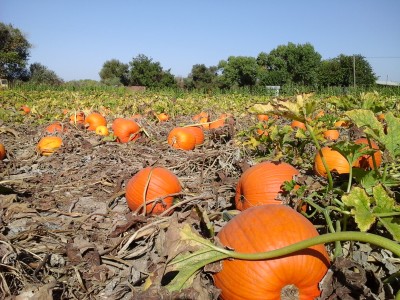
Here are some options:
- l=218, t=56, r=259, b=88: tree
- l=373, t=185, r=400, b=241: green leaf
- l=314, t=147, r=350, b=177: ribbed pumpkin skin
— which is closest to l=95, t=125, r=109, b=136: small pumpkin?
l=314, t=147, r=350, b=177: ribbed pumpkin skin

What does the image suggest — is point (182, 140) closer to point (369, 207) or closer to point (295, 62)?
point (369, 207)

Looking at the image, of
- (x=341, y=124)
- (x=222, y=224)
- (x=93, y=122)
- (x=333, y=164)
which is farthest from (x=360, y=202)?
(x=93, y=122)

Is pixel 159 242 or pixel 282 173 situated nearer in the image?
pixel 159 242

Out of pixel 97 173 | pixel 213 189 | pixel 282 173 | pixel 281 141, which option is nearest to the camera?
pixel 282 173

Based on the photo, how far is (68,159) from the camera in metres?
5.09

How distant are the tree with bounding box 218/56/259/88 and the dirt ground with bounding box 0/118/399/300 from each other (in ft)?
298

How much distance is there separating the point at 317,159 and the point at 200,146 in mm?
2827

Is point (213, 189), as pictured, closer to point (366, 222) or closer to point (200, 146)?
point (366, 222)

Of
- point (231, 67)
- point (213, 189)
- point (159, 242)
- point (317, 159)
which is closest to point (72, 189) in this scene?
point (213, 189)

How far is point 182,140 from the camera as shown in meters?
5.39

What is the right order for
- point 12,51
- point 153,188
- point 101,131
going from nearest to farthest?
point 153,188 → point 101,131 → point 12,51

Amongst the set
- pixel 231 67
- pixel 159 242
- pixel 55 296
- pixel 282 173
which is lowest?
pixel 55 296

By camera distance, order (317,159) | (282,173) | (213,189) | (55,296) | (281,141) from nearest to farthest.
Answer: (55,296) < (282,173) < (317,159) < (213,189) < (281,141)

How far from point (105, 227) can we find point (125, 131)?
123 inches
